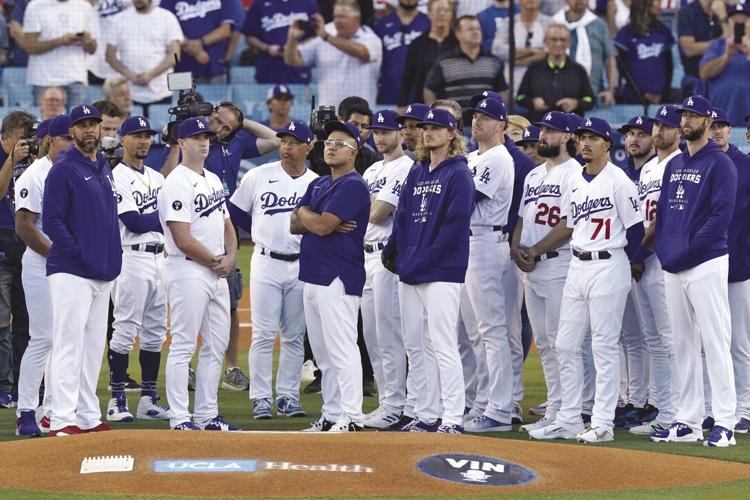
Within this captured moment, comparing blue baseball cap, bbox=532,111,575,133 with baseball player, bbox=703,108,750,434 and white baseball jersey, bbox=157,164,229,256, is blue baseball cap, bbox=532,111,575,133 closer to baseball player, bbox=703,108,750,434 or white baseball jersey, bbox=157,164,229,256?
baseball player, bbox=703,108,750,434

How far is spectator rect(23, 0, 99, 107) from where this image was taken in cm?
1709

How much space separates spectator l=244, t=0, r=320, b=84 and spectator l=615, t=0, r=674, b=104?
411 centimetres

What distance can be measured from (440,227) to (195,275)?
1.71 m

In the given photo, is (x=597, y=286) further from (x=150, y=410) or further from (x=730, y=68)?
(x=730, y=68)

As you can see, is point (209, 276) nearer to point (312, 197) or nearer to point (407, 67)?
point (312, 197)

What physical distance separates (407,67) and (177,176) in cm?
775

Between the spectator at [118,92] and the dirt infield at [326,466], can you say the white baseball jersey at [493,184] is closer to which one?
the dirt infield at [326,466]

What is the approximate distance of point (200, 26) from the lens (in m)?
18.0

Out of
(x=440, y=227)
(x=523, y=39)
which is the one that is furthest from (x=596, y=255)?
(x=523, y=39)

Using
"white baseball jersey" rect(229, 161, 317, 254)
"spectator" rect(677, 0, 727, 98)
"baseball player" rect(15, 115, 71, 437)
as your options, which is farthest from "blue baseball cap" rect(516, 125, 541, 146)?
"spectator" rect(677, 0, 727, 98)

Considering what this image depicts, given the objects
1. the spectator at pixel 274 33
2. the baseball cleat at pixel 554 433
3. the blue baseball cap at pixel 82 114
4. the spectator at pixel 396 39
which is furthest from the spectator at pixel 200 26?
the baseball cleat at pixel 554 433

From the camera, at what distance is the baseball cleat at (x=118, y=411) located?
10.3 m

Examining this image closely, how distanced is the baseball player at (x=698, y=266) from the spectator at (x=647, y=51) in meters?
8.83

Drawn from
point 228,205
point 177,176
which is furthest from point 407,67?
point 177,176
